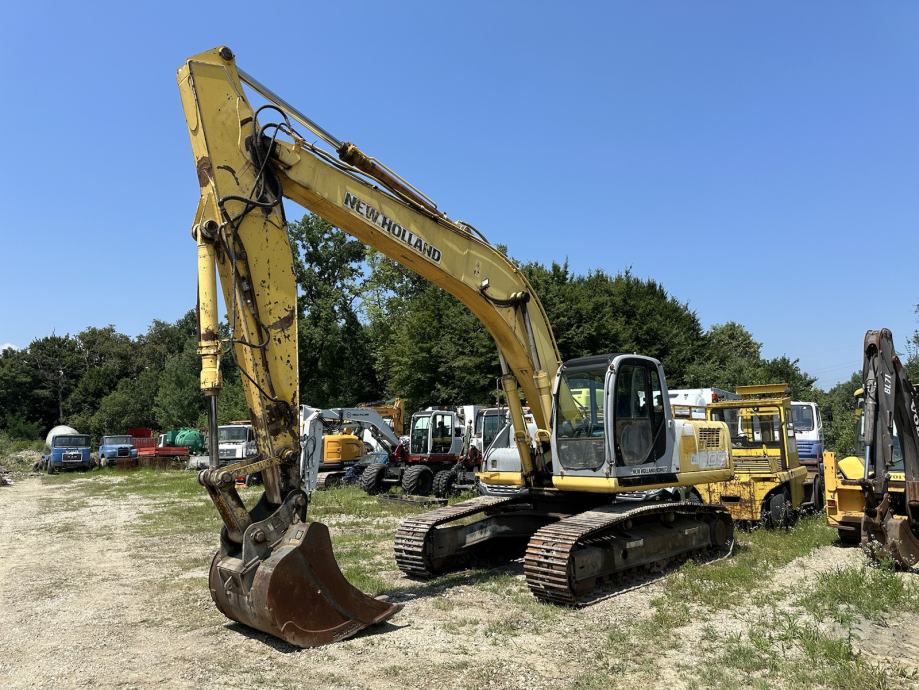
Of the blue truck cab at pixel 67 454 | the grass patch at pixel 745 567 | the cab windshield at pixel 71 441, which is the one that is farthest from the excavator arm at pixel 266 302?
the cab windshield at pixel 71 441

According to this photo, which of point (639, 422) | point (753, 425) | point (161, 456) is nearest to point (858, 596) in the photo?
point (639, 422)

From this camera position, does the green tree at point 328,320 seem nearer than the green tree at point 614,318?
No

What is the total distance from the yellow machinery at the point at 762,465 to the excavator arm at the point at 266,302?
7.83 metres

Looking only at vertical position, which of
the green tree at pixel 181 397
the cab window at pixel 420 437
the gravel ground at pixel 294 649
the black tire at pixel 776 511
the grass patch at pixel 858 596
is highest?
the green tree at pixel 181 397

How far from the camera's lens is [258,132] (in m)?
6.88

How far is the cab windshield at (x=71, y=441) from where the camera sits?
119 ft

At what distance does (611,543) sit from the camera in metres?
8.38

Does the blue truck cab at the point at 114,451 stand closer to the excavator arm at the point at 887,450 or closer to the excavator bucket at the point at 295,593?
the excavator bucket at the point at 295,593

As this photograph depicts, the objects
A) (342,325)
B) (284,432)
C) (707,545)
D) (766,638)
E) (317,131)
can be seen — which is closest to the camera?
(766,638)

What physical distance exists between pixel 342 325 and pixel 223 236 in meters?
37.5

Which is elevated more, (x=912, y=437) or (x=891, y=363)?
(x=891, y=363)

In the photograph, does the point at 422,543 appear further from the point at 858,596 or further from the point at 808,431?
→ the point at 808,431

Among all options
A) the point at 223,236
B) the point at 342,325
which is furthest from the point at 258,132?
the point at 342,325

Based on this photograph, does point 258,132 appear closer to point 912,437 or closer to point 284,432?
point 284,432
